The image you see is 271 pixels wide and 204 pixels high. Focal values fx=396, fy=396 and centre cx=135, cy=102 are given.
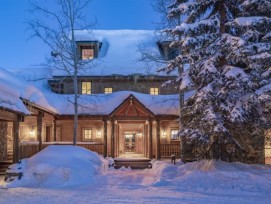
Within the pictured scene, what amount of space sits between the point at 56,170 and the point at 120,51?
56.7 ft

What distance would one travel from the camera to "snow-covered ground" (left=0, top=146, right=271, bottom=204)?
448 inches

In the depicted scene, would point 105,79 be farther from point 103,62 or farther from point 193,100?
point 193,100

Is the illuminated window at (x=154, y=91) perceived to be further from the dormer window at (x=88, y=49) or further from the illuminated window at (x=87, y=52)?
the illuminated window at (x=87, y=52)

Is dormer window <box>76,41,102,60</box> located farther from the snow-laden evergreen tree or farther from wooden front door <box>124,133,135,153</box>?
the snow-laden evergreen tree

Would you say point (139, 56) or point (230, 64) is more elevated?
point (139, 56)

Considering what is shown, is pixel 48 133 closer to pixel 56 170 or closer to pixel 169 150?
pixel 169 150

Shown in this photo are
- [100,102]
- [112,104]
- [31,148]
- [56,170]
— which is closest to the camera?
[56,170]

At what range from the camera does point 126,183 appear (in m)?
14.6

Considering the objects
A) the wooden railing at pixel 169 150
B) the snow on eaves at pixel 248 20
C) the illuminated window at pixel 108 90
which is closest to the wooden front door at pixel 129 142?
the illuminated window at pixel 108 90

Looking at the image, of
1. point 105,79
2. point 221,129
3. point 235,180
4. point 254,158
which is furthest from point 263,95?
point 105,79

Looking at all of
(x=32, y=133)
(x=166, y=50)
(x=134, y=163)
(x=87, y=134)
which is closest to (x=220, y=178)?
(x=134, y=163)

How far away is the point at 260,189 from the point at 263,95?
10.8ft

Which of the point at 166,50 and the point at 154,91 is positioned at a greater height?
the point at 166,50

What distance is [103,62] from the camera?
29.0 m
